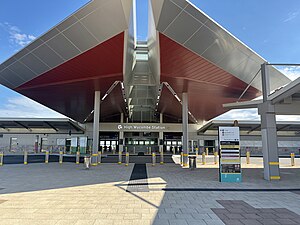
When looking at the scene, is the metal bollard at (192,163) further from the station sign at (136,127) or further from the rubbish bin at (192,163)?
the station sign at (136,127)

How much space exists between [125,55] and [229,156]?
8369mm

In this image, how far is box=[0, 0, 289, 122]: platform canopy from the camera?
1045cm

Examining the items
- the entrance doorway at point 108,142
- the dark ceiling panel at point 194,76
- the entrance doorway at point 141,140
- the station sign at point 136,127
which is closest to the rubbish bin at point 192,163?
the dark ceiling panel at point 194,76

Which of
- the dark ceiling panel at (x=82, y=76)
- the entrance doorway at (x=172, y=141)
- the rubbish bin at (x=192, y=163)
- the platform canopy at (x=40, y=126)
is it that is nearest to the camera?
the dark ceiling panel at (x=82, y=76)

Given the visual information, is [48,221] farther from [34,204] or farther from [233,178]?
[233,178]

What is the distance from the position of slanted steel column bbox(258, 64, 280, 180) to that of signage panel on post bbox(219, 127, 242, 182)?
6.24ft

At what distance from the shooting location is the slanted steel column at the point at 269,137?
394 inches

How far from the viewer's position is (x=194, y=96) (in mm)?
20156

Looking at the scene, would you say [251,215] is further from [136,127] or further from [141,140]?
[141,140]

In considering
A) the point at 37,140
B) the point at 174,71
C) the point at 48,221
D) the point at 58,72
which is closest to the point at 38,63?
the point at 58,72

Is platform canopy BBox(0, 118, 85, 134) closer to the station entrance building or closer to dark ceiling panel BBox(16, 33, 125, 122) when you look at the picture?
dark ceiling panel BBox(16, 33, 125, 122)

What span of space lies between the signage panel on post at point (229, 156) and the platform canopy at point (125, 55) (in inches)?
193

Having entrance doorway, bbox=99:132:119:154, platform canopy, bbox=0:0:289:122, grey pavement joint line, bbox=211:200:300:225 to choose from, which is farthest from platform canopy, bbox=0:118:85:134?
grey pavement joint line, bbox=211:200:300:225

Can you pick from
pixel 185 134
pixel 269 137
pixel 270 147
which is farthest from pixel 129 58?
pixel 270 147
